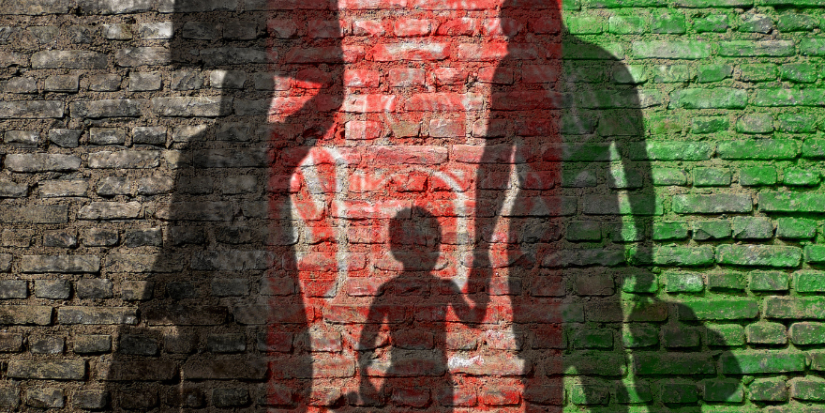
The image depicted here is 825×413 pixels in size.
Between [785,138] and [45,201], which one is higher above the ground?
[785,138]

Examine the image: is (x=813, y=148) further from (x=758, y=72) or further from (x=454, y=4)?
(x=454, y=4)

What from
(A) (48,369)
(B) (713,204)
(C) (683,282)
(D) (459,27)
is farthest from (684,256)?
(A) (48,369)

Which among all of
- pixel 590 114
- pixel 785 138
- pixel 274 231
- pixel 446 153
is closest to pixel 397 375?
pixel 274 231

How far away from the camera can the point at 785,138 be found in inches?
76.5

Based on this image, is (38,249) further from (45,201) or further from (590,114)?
(590,114)

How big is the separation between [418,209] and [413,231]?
81 millimetres

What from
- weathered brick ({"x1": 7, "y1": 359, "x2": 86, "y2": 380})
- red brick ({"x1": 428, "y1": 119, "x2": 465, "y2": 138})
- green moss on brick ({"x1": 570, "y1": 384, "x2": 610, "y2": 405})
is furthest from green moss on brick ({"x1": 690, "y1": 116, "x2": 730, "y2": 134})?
weathered brick ({"x1": 7, "y1": 359, "x2": 86, "y2": 380})

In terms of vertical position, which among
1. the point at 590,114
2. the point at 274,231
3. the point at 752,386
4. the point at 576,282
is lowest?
the point at 752,386

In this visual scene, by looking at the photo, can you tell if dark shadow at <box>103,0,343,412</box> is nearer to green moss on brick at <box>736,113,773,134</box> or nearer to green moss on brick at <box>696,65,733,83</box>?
green moss on brick at <box>696,65,733,83</box>

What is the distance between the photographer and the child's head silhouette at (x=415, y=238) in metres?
1.93

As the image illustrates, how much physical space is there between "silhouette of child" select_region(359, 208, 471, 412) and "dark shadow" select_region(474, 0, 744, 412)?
172 millimetres

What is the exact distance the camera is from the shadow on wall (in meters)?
1.90

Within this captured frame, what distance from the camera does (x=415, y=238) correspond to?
194 cm

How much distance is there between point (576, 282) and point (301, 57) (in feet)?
4.24
